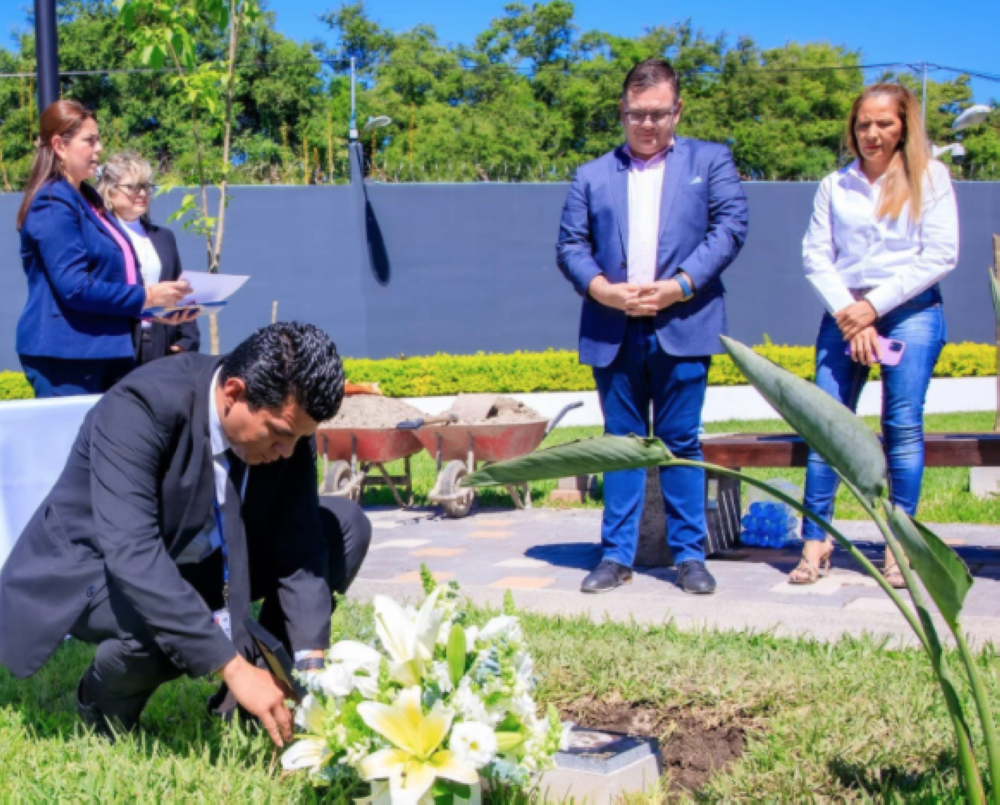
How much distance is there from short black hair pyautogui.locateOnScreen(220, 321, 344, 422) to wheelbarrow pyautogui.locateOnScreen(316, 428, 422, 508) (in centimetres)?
435

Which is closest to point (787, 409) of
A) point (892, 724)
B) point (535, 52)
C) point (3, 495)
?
point (892, 724)

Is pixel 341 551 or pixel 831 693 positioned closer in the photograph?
pixel 831 693

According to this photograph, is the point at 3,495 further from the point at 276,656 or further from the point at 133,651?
the point at 276,656

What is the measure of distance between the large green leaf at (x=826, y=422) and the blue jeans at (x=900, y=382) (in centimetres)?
280

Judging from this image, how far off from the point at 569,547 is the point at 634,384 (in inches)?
50.1

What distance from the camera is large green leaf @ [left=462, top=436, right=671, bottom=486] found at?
1.82 m

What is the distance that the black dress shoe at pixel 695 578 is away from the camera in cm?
451

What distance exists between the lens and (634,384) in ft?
15.8

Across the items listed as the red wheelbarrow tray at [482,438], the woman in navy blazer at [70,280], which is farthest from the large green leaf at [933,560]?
the red wheelbarrow tray at [482,438]

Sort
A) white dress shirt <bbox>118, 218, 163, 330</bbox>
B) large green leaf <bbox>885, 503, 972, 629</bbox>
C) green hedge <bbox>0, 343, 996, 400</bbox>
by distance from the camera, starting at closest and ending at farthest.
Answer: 1. large green leaf <bbox>885, 503, 972, 629</bbox>
2. white dress shirt <bbox>118, 218, 163, 330</bbox>
3. green hedge <bbox>0, 343, 996, 400</bbox>

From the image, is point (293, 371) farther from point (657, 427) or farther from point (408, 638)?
point (657, 427)

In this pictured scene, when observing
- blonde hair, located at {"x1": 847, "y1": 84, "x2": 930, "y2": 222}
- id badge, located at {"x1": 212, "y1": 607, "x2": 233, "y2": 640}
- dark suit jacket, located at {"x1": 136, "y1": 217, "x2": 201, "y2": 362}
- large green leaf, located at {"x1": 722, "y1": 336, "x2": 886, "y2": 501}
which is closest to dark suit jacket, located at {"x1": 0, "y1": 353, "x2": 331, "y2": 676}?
id badge, located at {"x1": 212, "y1": 607, "x2": 233, "y2": 640}

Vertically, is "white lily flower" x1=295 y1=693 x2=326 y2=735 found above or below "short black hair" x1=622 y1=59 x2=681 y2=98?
below

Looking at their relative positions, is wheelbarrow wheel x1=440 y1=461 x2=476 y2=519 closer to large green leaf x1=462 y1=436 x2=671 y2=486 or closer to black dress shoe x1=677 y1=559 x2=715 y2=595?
black dress shoe x1=677 y1=559 x2=715 y2=595
